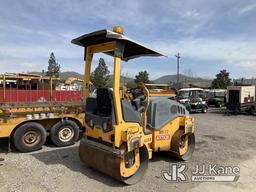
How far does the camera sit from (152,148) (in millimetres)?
5555

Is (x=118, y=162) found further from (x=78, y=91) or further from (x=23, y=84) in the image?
(x=23, y=84)

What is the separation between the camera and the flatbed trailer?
21.7ft

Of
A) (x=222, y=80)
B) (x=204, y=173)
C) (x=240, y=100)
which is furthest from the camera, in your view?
(x=222, y=80)

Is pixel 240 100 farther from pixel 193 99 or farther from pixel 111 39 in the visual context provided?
pixel 111 39

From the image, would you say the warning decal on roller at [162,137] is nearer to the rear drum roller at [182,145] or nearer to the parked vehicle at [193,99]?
the rear drum roller at [182,145]

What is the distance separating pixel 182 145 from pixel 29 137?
4.20 meters

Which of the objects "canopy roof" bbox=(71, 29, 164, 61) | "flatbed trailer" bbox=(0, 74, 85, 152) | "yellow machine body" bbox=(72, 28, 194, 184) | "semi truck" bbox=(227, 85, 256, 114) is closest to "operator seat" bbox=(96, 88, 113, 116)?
"yellow machine body" bbox=(72, 28, 194, 184)

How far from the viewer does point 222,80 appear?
171 feet

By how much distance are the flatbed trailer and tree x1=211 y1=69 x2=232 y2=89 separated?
1874 inches

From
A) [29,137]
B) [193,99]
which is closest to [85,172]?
[29,137]

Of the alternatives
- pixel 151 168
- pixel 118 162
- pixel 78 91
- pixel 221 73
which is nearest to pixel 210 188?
pixel 151 168

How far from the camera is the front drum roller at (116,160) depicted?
458cm

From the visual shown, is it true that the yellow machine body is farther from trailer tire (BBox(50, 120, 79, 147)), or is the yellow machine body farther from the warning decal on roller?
trailer tire (BBox(50, 120, 79, 147))

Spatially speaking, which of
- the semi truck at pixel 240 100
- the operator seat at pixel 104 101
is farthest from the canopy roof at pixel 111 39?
the semi truck at pixel 240 100
